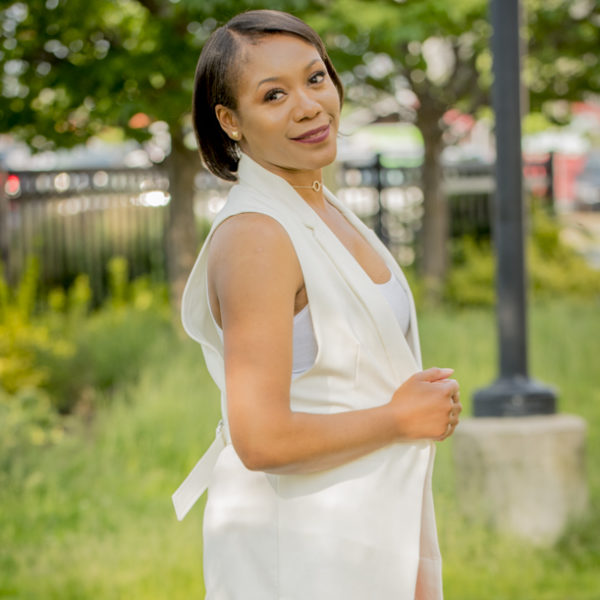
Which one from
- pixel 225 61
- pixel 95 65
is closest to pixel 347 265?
pixel 225 61

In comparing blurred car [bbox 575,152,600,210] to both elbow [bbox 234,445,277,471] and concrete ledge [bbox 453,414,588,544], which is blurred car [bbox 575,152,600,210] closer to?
concrete ledge [bbox 453,414,588,544]

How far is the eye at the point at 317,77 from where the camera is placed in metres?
1.78

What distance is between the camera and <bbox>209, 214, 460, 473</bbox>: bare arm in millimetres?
1569

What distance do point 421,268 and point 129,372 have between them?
5.47 meters

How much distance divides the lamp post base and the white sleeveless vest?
3.84 meters

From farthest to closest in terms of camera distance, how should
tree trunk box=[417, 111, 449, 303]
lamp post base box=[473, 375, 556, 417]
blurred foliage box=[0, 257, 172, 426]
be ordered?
tree trunk box=[417, 111, 449, 303], blurred foliage box=[0, 257, 172, 426], lamp post base box=[473, 375, 556, 417]

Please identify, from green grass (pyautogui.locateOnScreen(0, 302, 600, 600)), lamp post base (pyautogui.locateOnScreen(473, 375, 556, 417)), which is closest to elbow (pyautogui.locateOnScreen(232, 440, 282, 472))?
green grass (pyautogui.locateOnScreen(0, 302, 600, 600))

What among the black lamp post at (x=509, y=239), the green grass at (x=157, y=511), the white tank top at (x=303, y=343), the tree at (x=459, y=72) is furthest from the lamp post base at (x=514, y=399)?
the tree at (x=459, y=72)

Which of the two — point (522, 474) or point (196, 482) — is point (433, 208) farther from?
point (196, 482)

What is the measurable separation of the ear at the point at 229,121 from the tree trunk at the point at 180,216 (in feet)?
27.1

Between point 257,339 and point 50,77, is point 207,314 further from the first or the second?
point 50,77

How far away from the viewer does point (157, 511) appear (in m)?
5.76

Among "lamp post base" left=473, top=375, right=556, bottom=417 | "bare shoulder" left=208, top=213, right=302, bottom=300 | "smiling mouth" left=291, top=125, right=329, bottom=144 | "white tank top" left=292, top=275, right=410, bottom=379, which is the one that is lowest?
"lamp post base" left=473, top=375, right=556, bottom=417

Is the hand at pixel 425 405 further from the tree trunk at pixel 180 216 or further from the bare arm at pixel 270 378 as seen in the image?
the tree trunk at pixel 180 216
